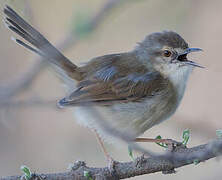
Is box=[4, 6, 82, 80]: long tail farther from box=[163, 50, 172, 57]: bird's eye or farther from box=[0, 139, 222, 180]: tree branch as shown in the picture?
box=[0, 139, 222, 180]: tree branch

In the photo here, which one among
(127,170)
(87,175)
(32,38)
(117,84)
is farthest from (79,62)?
(87,175)

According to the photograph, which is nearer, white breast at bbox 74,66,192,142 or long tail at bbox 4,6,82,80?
white breast at bbox 74,66,192,142

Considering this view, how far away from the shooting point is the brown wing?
201 inches

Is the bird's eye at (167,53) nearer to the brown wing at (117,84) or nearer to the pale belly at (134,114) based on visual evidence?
the brown wing at (117,84)

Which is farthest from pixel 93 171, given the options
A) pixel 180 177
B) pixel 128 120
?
pixel 180 177

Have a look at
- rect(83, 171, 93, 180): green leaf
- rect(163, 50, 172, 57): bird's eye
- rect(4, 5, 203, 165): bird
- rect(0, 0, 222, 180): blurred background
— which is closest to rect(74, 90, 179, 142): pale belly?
rect(4, 5, 203, 165): bird

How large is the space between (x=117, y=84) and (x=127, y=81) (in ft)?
0.37

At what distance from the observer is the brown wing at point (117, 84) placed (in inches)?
A: 201

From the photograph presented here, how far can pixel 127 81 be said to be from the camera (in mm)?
5188

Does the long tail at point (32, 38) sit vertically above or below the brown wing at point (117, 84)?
above

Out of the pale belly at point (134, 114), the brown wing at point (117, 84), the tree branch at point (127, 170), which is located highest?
the brown wing at point (117, 84)

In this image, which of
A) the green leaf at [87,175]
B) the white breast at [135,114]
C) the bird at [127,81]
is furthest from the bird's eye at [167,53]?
the green leaf at [87,175]

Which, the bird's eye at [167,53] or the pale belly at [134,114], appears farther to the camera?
the bird's eye at [167,53]

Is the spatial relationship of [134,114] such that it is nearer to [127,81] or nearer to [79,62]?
[127,81]
